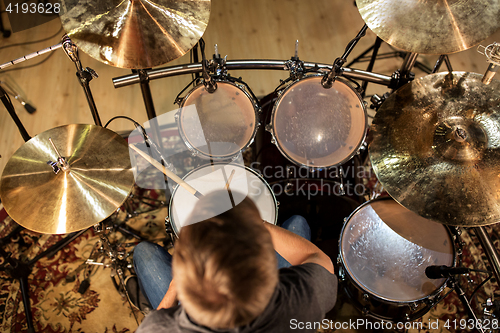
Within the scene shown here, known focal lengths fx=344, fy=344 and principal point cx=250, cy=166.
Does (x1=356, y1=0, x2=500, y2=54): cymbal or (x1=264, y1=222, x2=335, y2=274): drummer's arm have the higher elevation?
(x1=356, y1=0, x2=500, y2=54): cymbal

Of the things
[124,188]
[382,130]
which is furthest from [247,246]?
[382,130]

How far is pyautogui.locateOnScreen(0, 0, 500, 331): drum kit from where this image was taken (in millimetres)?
1305

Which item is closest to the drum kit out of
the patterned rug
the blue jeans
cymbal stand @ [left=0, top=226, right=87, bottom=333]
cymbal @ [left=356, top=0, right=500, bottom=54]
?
cymbal @ [left=356, top=0, right=500, bottom=54]

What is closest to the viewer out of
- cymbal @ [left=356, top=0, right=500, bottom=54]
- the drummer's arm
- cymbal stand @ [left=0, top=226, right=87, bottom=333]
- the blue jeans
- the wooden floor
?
the drummer's arm

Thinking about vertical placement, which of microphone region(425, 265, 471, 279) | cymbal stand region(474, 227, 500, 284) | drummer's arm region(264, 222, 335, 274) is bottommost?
cymbal stand region(474, 227, 500, 284)

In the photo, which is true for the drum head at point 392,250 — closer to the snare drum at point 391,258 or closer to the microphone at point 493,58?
the snare drum at point 391,258

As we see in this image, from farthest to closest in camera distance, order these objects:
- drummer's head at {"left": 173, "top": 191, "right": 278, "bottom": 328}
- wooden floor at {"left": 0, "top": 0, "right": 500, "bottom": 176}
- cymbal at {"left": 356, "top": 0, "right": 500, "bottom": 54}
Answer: wooden floor at {"left": 0, "top": 0, "right": 500, "bottom": 176} → cymbal at {"left": 356, "top": 0, "right": 500, "bottom": 54} → drummer's head at {"left": 173, "top": 191, "right": 278, "bottom": 328}

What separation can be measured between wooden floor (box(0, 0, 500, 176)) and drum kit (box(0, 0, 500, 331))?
104 cm

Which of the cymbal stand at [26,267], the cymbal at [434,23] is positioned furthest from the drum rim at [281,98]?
the cymbal stand at [26,267]

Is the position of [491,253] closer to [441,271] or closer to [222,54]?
[441,271]

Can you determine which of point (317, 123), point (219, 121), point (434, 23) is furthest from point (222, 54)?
point (434, 23)

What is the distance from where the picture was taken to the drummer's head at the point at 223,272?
30.6 inches

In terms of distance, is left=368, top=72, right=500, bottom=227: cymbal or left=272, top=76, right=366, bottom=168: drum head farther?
left=272, top=76, right=366, bottom=168: drum head

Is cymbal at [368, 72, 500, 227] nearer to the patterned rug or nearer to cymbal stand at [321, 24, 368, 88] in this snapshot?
cymbal stand at [321, 24, 368, 88]
